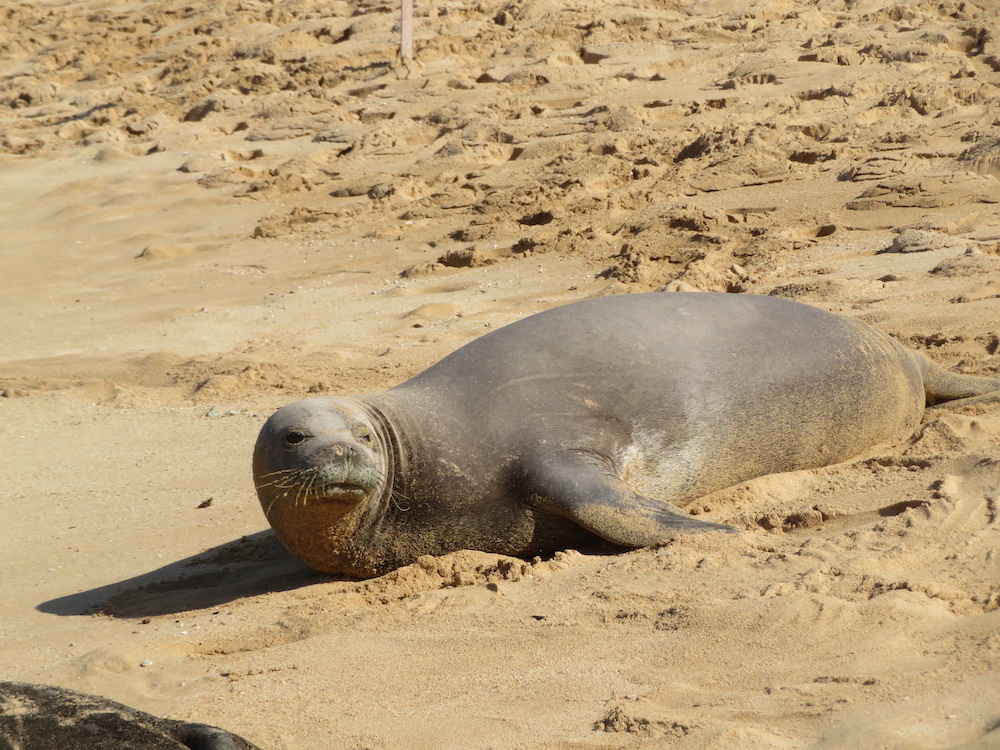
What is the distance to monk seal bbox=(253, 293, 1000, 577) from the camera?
3.92m

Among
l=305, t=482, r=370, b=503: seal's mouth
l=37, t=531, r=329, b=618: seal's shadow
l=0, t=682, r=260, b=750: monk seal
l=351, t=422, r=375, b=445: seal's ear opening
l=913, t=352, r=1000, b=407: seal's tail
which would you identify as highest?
l=0, t=682, r=260, b=750: monk seal

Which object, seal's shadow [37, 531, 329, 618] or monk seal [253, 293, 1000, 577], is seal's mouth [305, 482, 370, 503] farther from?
seal's shadow [37, 531, 329, 618]

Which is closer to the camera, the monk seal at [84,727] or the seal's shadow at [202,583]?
the monk seal at [84,727]

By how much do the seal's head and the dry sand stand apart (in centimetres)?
21

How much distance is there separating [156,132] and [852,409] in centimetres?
1032

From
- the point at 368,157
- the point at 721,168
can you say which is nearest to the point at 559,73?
the point at 368,157

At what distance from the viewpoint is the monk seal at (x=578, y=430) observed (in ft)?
12.9

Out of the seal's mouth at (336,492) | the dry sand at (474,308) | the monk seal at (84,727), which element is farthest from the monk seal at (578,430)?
the monk seal at (84,727)

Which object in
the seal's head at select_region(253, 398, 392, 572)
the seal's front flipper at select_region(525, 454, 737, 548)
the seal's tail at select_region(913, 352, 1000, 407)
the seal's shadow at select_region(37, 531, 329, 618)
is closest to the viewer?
the seal's front flipper at select_region(525, 454, 737, 548)

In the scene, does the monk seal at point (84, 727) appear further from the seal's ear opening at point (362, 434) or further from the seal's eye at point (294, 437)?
the seal's ear opening at point (362, 434)

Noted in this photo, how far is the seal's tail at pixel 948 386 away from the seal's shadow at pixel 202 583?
266cm

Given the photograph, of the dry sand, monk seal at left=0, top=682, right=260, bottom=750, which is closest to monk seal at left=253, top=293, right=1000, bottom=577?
the dry sand

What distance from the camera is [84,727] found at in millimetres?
2324

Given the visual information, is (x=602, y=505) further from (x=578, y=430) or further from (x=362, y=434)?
(x=362, y=434)
